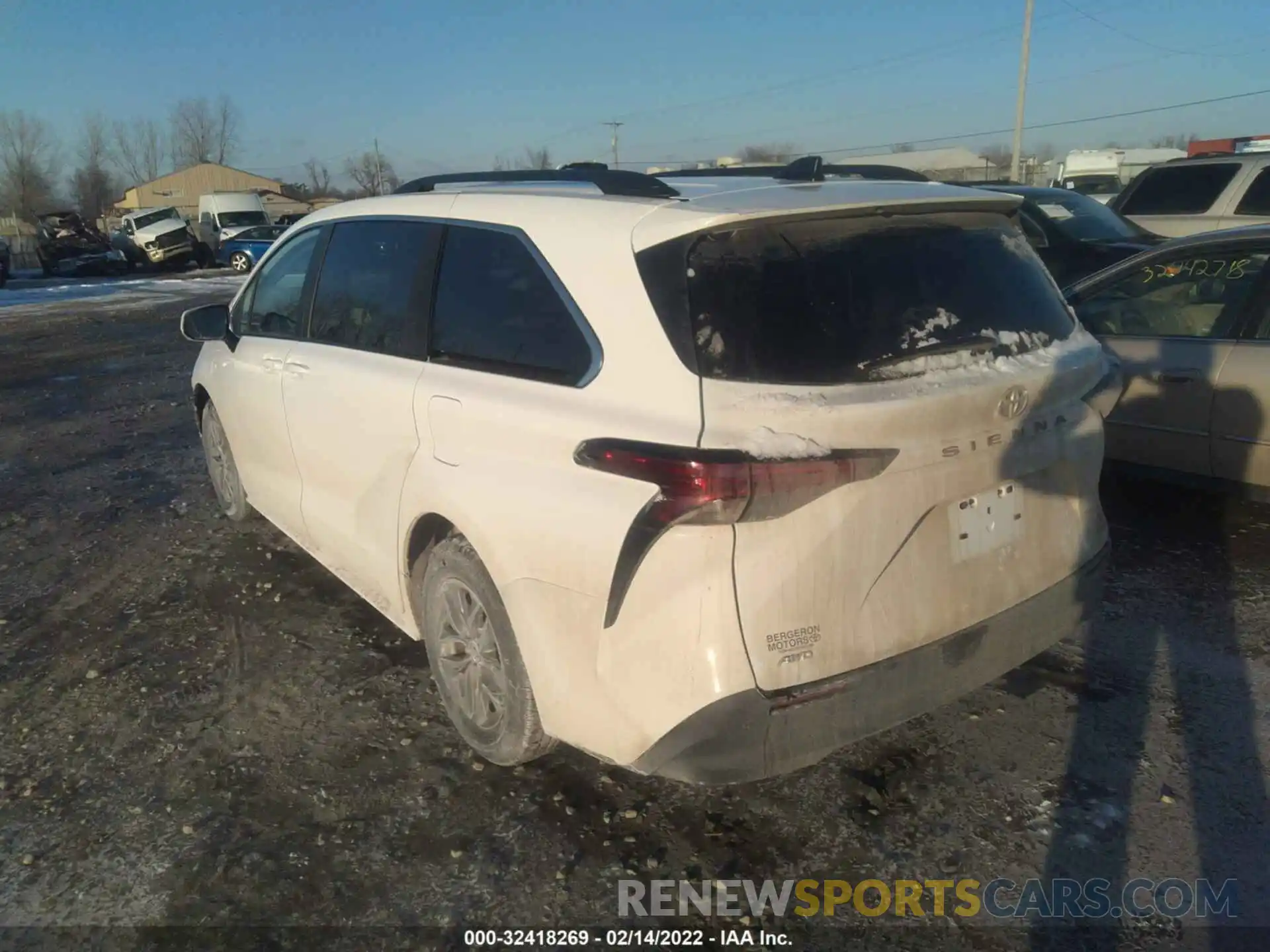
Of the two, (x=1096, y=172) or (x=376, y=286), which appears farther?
(x=1096, y=172)

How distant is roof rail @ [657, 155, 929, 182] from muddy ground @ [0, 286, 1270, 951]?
6.04 feet

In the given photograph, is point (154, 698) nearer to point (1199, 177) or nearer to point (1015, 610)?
point (1015, 610)

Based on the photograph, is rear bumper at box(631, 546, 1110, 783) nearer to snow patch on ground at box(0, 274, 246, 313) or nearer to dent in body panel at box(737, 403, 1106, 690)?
dent in body panel at box(737, 403, 1106, 690)

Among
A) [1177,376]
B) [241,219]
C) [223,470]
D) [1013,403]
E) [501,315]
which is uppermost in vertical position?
[501,315]

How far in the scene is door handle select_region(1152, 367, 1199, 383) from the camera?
477cm

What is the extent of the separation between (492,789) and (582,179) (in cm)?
192

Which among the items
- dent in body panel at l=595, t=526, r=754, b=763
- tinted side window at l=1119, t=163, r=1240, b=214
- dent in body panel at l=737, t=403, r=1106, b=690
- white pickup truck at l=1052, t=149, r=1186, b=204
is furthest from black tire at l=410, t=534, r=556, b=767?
white pickup truck at l=1052, t=149, r=1186, b=204

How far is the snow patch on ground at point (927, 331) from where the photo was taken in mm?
2516

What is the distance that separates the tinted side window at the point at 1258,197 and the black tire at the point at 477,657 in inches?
390

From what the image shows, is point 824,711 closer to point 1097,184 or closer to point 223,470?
point 223,470

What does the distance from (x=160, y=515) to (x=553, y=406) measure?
419 centimetres

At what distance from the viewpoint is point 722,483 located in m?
2.22

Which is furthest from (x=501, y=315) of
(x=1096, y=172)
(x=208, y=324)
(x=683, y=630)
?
(x=1096, y=172)

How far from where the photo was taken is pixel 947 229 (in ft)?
9.09
